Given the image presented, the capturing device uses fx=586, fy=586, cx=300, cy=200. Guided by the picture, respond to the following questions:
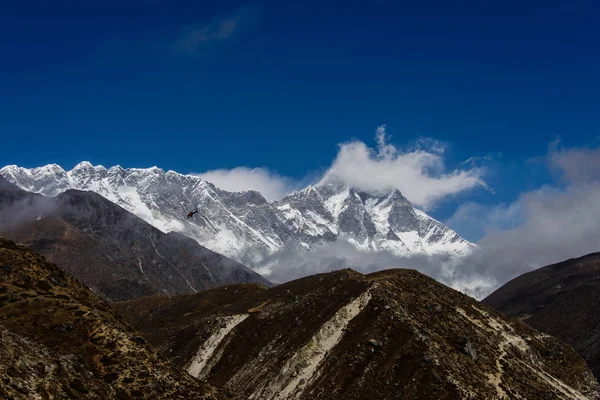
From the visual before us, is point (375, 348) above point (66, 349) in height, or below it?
above

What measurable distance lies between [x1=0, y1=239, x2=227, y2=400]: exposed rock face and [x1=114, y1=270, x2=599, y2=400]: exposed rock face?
38.0 metres

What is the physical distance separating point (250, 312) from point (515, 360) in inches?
2698

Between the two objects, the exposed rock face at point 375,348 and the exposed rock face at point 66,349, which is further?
the exposed rock face at point 375,348

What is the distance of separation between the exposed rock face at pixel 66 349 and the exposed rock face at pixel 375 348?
125 ft

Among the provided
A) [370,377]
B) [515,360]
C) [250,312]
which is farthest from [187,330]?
[515,360]

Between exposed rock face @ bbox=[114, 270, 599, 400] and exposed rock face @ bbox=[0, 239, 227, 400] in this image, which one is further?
exposed rock face @ bbox=[114, 270, 599, 400]

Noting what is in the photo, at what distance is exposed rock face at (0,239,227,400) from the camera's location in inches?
A: 2205

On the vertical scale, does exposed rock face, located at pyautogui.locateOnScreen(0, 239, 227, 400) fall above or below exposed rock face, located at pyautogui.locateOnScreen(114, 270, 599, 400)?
below

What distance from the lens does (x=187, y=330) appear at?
162 meters

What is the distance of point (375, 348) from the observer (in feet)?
361

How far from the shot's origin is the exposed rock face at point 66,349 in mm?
56000

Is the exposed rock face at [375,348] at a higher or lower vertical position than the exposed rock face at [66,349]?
higher

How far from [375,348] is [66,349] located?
5825 centimetres

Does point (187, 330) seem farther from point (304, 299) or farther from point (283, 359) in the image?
point (283, 359)
